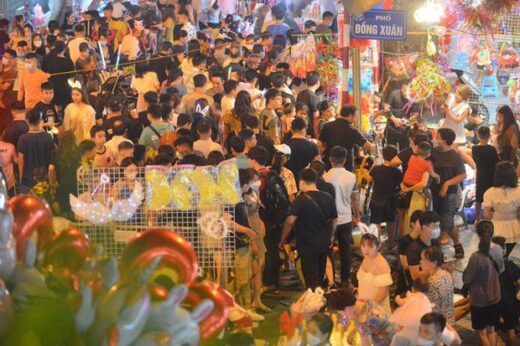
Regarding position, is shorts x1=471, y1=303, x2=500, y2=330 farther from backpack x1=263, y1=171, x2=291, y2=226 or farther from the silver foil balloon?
the silver foil balloon

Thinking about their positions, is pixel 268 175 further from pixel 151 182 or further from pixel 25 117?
pixel 25 117

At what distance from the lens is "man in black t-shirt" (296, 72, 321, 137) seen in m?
12.1

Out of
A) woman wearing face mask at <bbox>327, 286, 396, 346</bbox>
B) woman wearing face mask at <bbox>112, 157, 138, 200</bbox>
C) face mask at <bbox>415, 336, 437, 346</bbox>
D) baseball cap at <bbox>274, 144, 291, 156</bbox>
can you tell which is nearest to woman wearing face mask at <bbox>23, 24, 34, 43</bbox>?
baseball cap at <bbox>274, 144, 291, 156</bbox>

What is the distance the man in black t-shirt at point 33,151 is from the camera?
10031mm

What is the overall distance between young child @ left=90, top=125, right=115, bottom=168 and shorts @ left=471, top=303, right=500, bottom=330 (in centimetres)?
374

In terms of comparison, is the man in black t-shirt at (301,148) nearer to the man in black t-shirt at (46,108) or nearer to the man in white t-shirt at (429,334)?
the man in black t-shirt at (46,108)

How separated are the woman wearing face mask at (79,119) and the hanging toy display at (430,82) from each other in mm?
4308

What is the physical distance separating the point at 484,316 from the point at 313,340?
4.60m

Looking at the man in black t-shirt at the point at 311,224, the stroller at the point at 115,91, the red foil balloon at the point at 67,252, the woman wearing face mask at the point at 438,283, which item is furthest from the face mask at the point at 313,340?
the stroller at the point at 115,91

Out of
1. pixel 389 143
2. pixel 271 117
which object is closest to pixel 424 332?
pixel 271 117

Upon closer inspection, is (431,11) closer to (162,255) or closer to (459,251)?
(459,251)

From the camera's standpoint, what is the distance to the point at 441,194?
33.6 ft

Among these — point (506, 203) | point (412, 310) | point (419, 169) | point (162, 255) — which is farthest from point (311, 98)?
point (162, 255)

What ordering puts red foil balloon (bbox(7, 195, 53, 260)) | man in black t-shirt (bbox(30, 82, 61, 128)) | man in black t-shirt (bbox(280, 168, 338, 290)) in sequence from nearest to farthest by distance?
red foil balloon (bbox(7, 195, 53, 260)) → man in black t-shirt (bbox(280, 168, 338, 290)) → man in black t-shirt (bbox(30, 82, 61, 128))
